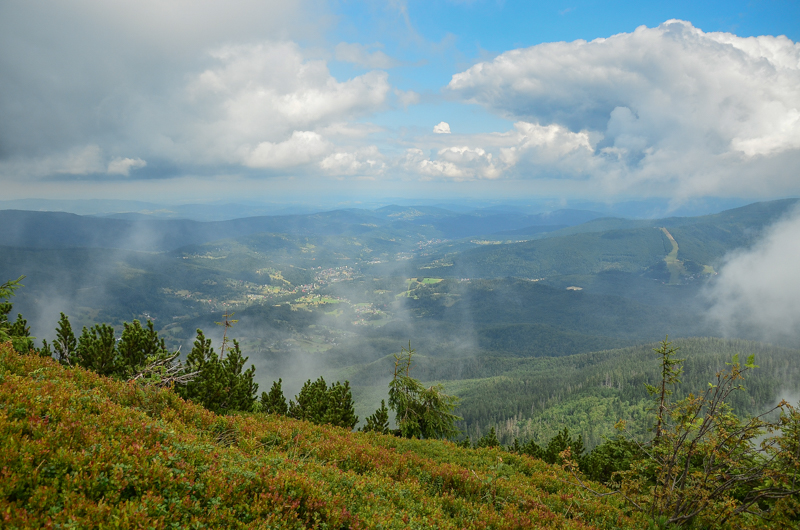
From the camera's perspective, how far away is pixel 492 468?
582 inches

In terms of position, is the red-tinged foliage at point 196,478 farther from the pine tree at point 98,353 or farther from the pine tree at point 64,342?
the pine tree at point 64,342

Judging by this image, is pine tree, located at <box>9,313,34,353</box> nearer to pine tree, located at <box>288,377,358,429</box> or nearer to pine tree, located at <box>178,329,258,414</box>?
pine tree, located at <box>178,329,258,414</box>

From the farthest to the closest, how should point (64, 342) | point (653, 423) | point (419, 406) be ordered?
point (419, 406) < point (64, 342) < point (653, 423)

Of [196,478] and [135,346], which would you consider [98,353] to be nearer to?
[135,346]

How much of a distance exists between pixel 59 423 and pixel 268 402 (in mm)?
19552

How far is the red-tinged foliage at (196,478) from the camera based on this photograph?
5.16 m

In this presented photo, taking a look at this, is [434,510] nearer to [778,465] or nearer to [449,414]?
[778,465]

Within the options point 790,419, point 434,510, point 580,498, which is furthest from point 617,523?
point 434,510

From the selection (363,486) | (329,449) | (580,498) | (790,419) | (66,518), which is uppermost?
(66,518)

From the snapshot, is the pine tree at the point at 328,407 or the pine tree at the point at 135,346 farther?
the pine tree at the point at 328,407

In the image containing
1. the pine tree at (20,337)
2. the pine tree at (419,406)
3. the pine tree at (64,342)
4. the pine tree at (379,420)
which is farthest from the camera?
the pine tree at (419,406)

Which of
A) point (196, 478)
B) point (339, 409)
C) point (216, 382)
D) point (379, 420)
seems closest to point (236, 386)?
point (216, 382)

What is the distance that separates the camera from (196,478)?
655 cm

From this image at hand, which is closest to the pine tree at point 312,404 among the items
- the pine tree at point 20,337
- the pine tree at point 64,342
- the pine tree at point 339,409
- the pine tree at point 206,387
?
the pine tree at point 339,409
